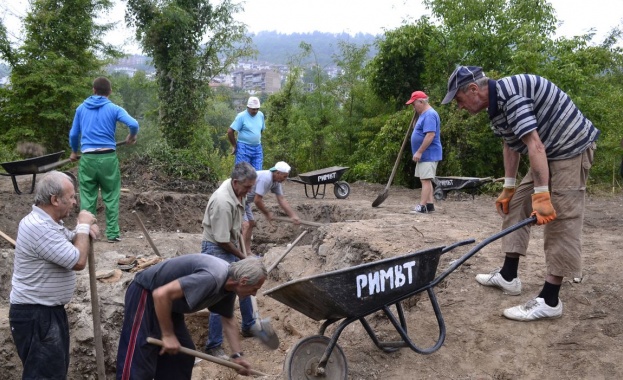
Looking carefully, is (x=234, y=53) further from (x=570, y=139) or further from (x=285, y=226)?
(x=570, y=139)

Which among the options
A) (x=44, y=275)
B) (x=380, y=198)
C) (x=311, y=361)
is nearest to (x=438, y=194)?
(x=380, y=198)

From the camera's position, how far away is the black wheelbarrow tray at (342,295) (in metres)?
3.20

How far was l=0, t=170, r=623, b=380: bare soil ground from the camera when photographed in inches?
149

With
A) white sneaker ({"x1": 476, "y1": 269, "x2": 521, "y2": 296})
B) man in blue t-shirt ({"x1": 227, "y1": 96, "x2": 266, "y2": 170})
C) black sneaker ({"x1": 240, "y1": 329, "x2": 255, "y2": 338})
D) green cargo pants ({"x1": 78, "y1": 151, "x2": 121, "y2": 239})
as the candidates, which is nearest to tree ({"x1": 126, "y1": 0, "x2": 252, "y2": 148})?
man in blue t-shirt ({"x1": 227, "y1": 96, "x2": 266, "y2": 170})

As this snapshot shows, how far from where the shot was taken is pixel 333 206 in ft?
33.0

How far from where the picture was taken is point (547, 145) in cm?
390

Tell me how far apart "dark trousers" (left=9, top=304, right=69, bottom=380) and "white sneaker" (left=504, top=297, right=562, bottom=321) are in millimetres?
3140

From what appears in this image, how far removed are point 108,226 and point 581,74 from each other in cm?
1067

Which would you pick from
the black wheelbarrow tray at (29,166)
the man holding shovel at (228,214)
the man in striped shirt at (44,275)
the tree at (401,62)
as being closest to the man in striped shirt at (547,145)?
the man holding shovel at (228,214)

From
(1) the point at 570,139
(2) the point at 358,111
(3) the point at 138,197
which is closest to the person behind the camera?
(1) the point at 570,139

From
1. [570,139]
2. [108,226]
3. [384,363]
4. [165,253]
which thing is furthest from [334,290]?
[108,226]

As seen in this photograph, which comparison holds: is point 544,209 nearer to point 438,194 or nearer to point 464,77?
point 464,77

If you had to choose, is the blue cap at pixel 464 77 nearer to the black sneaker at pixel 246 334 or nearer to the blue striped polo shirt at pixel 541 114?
the blue striped polo shirt at pixel 541 114

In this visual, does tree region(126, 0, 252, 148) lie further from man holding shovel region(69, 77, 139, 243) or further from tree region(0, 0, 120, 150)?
man holding shovel region(69, 77, 139, 243)
